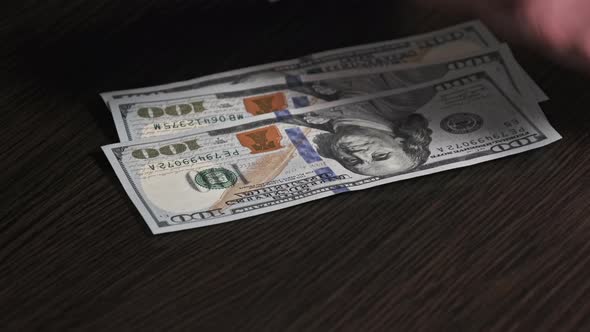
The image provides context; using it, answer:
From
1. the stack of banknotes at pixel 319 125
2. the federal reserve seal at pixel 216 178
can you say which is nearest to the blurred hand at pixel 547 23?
the stack of banknotes at pixel 319 125

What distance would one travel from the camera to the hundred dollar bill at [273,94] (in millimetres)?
796

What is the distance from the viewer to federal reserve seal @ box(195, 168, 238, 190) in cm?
72

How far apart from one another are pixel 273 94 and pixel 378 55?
12 centimetres

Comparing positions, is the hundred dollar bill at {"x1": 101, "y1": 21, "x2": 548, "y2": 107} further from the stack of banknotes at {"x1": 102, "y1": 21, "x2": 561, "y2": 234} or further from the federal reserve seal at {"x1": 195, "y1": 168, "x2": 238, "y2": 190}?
the federal reserve seal at {"x1": 195, "y1": 168, "x2": 238, "y2": 190}

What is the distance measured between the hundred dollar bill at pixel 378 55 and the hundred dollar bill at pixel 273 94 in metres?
0.01

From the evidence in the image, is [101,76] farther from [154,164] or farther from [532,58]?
[532,58]

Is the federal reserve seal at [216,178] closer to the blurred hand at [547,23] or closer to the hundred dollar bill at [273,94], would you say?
the hundred dollar bill at [273,94]

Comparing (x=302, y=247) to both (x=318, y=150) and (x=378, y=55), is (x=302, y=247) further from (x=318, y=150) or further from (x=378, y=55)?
(x=378, y=55)

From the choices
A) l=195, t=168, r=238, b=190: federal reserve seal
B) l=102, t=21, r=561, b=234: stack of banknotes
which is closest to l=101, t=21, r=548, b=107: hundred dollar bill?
l=102, t=21, r=561, b=234: stack of banknotes

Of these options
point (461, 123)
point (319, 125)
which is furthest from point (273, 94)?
point (461, 123)

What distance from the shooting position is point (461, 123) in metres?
0.78

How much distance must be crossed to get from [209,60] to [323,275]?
0.33 meters

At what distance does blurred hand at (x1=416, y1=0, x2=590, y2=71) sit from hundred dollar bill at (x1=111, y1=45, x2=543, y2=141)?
0.03 metres

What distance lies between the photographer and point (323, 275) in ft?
2.10
